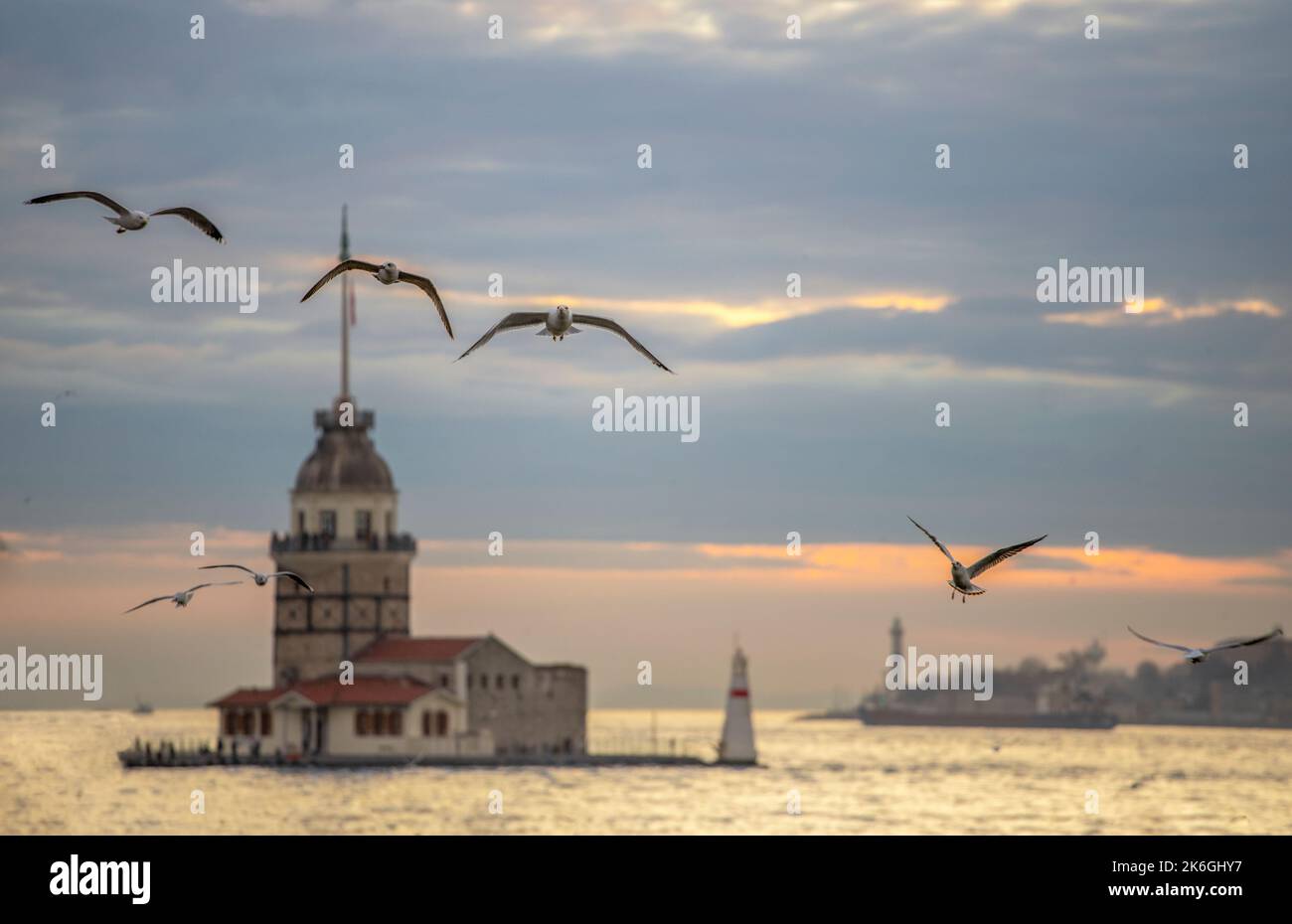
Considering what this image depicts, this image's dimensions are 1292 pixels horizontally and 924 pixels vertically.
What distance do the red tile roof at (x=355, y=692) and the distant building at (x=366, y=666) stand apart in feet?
0.30

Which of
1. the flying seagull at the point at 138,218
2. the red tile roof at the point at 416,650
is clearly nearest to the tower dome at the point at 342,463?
the red tile roof at the point at 416,650

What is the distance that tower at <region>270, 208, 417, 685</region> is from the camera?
134750 mm

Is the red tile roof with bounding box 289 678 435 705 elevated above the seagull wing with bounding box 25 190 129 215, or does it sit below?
below

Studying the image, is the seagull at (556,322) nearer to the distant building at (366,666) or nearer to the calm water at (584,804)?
the calm water at (584,804)

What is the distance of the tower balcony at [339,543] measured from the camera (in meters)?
135

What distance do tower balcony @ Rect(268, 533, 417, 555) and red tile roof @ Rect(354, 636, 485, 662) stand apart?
6.10m

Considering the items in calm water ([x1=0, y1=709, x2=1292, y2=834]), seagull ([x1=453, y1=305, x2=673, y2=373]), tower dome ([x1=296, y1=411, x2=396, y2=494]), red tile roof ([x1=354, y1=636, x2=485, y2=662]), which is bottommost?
calm water ([x1=0, y1=709, x2=1292, y2=834])

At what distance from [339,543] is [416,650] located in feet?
29.4

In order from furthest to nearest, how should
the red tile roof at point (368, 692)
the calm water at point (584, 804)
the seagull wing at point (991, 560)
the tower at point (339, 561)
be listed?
the tower at point (339, 561)
the red tile roof at point (368, 692)
the calm water at point (584, 804)
the seagull wing at point (991, 560)

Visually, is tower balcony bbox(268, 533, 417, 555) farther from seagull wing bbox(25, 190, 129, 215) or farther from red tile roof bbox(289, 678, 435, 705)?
seagull wing bbox(25, 190, 129, 215)

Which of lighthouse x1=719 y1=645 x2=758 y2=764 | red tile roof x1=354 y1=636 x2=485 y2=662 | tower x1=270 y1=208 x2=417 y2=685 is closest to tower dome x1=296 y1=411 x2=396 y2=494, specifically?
tower x1=270 y1=208 x2=417 y2=685

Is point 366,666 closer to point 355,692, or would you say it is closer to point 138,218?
point 355,692

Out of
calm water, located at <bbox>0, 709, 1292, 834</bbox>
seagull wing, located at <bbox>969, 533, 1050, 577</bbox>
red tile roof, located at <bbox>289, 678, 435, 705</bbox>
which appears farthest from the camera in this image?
red tile roof, located at <bbox>289, 678, 435, 705</bbox>
